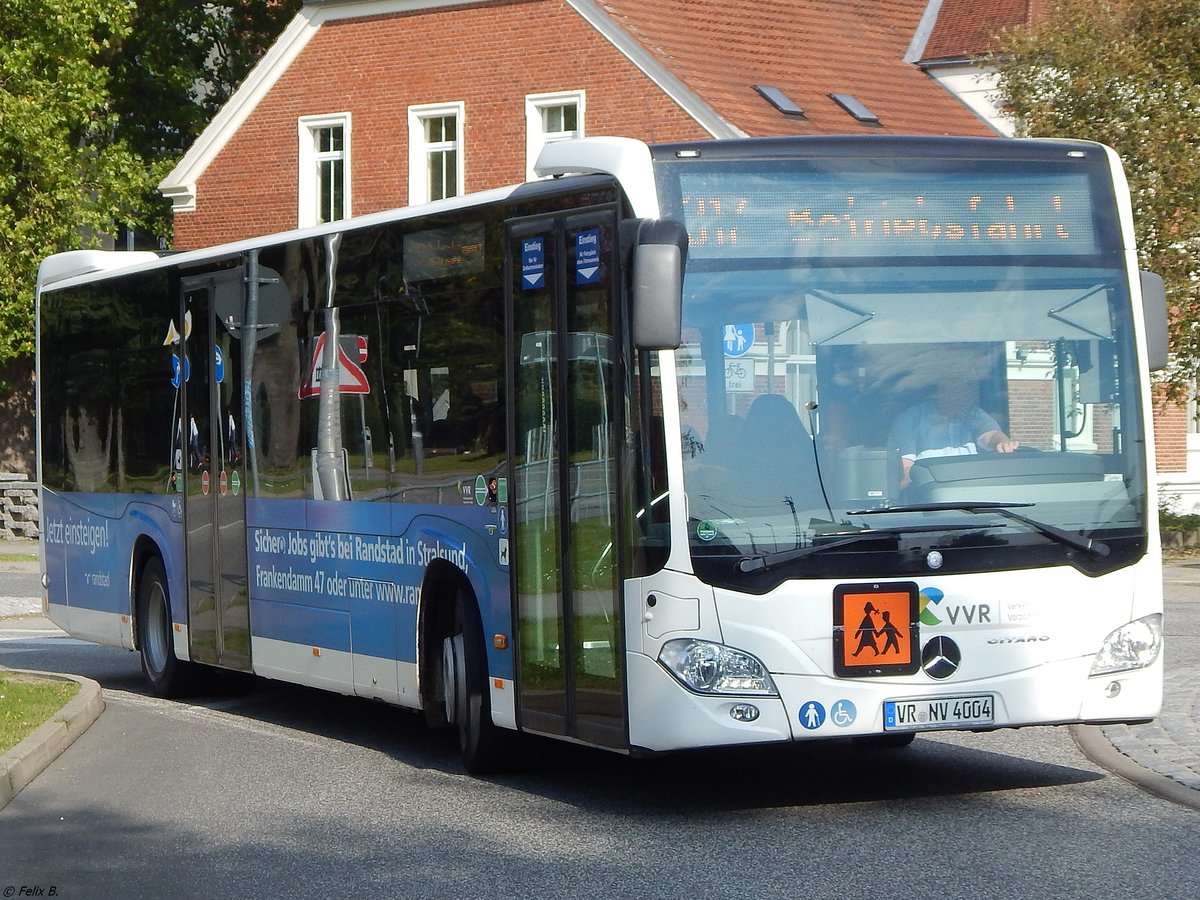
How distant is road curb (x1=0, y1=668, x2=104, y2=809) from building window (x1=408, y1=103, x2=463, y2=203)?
75.3ft

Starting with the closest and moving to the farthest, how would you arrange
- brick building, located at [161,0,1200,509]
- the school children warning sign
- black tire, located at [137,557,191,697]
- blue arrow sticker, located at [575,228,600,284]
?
1. blue arrow sticker, located at [575,228,600,284]
2. the school children warning sign
3. black tire, located at [137,557,191,697]
4. brick building, located at [161,0,1200,509]

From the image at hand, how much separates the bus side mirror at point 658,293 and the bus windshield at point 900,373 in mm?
387

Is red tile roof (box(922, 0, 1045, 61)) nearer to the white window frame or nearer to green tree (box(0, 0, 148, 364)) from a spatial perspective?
the white window frame

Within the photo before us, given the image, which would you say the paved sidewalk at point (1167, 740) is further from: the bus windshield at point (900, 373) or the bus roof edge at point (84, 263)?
the bus roof edge at point (84, 263)

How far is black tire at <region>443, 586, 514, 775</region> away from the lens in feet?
32.2

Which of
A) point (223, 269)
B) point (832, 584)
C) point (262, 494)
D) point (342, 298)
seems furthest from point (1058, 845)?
point (223, 269)

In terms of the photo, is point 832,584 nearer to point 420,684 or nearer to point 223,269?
point 420,684

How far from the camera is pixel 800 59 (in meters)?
36.3

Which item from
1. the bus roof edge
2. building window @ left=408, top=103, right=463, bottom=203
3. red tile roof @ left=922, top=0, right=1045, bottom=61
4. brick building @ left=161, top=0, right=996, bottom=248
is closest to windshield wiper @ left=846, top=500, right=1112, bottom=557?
the bus roof edge

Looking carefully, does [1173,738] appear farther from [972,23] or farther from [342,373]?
[972,23]

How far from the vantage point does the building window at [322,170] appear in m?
37.0

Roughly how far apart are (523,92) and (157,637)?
2136 cm

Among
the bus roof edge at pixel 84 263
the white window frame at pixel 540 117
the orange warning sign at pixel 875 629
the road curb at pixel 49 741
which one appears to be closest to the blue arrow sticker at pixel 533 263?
the orange warning sign at pixel 875 629

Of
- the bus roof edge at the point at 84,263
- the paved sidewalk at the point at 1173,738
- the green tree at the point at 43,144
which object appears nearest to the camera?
the paved sidewalk at the point at 1173,738
